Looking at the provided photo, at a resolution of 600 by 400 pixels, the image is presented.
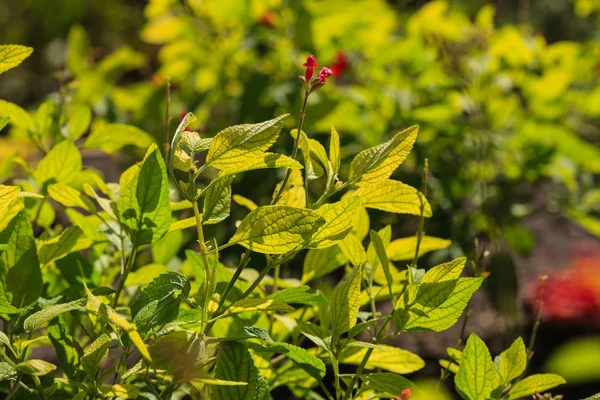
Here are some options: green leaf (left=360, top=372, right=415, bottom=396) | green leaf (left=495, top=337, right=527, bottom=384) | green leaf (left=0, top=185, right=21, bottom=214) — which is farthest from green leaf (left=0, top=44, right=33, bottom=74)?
green leaf (left=495, top=337, right=527, bottom=384)

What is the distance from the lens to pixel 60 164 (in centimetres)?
117

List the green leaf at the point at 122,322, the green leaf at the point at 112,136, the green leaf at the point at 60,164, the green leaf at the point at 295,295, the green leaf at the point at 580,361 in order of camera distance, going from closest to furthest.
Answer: the green leaf at the point at 580,361 < the green leaf at the point at 122,322 < the green leaf at the point at 295,295 < the green leaf at the point at 60,164 < the green leaf at the point at 112,136

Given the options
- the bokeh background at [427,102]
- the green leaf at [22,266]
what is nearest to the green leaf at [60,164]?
the green leaf at [22,266]

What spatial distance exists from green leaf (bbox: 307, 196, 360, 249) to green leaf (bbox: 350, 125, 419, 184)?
0.17 feet

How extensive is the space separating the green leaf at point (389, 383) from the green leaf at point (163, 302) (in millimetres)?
239

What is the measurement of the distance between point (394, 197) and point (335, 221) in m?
0.16

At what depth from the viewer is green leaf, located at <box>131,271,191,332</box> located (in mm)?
809

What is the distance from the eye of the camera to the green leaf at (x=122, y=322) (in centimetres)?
68

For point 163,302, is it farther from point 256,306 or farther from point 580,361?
point 580,361

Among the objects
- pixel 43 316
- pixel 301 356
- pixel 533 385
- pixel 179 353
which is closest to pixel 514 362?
pixel 533 385

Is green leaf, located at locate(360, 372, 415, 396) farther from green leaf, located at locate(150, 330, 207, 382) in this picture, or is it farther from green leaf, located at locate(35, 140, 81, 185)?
green leaf, located at locate(35, 140, 81, 185)

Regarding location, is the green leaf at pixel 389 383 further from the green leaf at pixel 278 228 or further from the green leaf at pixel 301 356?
the green leaf at pixel 278 228

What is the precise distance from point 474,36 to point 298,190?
7.15 ft

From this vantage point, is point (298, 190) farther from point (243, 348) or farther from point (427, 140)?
point (427, 140)
